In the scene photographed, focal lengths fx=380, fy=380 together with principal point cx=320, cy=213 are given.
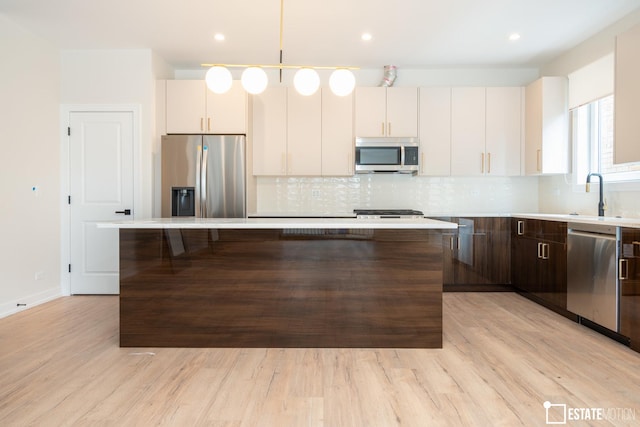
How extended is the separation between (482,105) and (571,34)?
3.46 ft

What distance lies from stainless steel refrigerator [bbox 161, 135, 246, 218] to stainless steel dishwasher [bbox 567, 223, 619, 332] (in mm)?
3079

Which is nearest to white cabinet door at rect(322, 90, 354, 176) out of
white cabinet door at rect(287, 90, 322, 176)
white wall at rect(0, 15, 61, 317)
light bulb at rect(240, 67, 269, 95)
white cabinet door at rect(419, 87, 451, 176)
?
white cabinet door at rect(287, 90, 322, 176)

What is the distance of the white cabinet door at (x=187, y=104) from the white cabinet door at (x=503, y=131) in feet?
10.9

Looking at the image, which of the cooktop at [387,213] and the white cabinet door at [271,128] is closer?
the cooktop at [387,213]

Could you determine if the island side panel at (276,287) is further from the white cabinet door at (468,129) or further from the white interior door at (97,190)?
the white cabinet door at (468,129)

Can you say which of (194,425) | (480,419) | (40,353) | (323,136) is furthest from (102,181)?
(480,419)

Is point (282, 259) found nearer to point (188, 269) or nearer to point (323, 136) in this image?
point (188, 269)

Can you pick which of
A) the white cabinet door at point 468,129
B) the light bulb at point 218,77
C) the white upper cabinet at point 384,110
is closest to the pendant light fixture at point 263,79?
the light bulb at point 218,77

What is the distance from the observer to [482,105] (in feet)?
14.7

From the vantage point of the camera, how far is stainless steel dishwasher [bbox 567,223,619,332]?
2752 millimetres

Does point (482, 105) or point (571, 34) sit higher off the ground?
point (571, 34)

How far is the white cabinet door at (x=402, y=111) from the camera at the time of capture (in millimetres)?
4477

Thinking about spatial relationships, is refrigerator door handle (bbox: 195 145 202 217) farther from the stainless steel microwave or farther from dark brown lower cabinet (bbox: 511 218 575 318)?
dark brown lower cabinet (bbox: 511 218 575 318)

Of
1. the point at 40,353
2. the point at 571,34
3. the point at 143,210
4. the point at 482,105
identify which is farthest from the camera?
the point at 482,105
